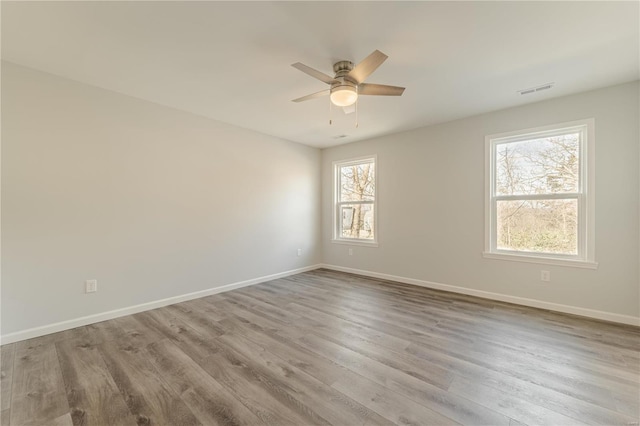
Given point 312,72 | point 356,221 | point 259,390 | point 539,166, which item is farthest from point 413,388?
point 356,221

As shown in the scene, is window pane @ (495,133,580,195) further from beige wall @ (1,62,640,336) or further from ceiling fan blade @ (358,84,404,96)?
ceiling fan blade @ (358,84,404,96)

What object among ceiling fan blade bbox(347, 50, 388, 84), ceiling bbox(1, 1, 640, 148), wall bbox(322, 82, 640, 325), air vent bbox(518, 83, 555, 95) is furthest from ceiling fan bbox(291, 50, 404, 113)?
wall bbox(322, 82, 640, 325)

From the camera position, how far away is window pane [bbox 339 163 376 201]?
4906mm

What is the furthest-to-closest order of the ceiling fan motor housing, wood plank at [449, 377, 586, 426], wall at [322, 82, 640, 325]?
wall at [322, 82, 640, 325], the ceiling fan motor housing, wood plank at [449, 377, 586, 426]

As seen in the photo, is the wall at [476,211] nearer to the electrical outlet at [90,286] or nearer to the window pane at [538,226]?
the window pane at [538,226]

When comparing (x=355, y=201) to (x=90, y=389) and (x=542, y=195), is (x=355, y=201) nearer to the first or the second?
(x=542, y=195)

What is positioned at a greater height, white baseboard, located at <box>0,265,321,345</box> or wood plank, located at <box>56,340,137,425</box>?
white baseboard, located at <box>0,265,321,345</box>

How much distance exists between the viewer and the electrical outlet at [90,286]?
2.74m

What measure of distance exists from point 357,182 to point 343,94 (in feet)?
9.76

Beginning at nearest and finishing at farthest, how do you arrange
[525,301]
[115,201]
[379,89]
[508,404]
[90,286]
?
[508,404] → [379,89] → [90,286] → [115,201] → [525,301]

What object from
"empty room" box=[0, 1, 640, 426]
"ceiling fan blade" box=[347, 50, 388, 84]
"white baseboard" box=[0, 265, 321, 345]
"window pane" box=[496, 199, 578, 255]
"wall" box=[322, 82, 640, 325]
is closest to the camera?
"empty room" box=[0, 1, 640, 426]

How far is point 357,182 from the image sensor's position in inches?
201

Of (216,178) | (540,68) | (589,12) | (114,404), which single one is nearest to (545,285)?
(540,68)

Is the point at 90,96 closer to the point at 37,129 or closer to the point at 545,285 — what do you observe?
the point at 37,129
